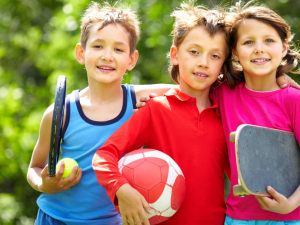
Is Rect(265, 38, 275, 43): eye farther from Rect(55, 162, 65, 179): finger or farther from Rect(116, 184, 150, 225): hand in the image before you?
Rect(55, 162, 65, 179): finger

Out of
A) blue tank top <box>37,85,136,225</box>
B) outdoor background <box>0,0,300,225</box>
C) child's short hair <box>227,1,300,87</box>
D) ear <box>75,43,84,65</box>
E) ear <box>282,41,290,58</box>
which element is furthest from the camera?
outdoor background <box>0,0,300,225</box>

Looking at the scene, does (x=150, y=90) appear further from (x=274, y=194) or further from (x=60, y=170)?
(x=274, y=194)

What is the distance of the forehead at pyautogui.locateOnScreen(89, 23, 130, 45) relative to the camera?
5.81 metres

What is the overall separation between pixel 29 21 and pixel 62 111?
11.8 metres

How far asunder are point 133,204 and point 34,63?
39.5 ft

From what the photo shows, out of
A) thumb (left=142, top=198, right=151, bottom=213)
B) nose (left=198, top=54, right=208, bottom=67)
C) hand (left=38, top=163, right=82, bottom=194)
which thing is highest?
nose (left=198, top=54, right=208, bottom=67)

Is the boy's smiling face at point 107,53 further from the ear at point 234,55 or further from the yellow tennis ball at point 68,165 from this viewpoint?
the ear at point 234,55

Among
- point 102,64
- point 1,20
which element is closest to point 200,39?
point 102,64

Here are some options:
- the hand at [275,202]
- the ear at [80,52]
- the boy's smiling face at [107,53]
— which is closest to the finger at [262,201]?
the hand at [275,202]

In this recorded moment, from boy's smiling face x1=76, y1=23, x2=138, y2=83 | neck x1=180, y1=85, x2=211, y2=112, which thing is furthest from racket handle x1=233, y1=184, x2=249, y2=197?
boy's smiling face x1=76, y1=23, x2=138, y2=83

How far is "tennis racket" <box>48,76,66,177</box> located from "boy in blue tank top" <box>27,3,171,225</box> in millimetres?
140

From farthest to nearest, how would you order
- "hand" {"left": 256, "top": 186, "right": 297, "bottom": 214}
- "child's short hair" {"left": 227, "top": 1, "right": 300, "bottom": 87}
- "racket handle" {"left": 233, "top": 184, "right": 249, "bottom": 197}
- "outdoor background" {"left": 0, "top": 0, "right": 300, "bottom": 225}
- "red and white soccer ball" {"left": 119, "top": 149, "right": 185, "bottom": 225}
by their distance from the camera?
1. "outdoor background" {"left": 0, "top": 0, "right": 300, "bottom": 225}
2. "child's short hair" {"left": 227, "top": 1, "right": 300, "bottom": 87}
3. "red and white soccer ball" {"left": 119, "top": 149, "right": 185, "bottom": 225}
4. "hand" {"left": 256, "top": 186, "right": 297, "bottom": 214}
5. "racket handle" {"left": 233, "top": 184, "right": 249, "bottom": 197}

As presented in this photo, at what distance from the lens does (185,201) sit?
5.36 metres

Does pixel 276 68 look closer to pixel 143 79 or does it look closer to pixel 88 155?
pixel 88 155
